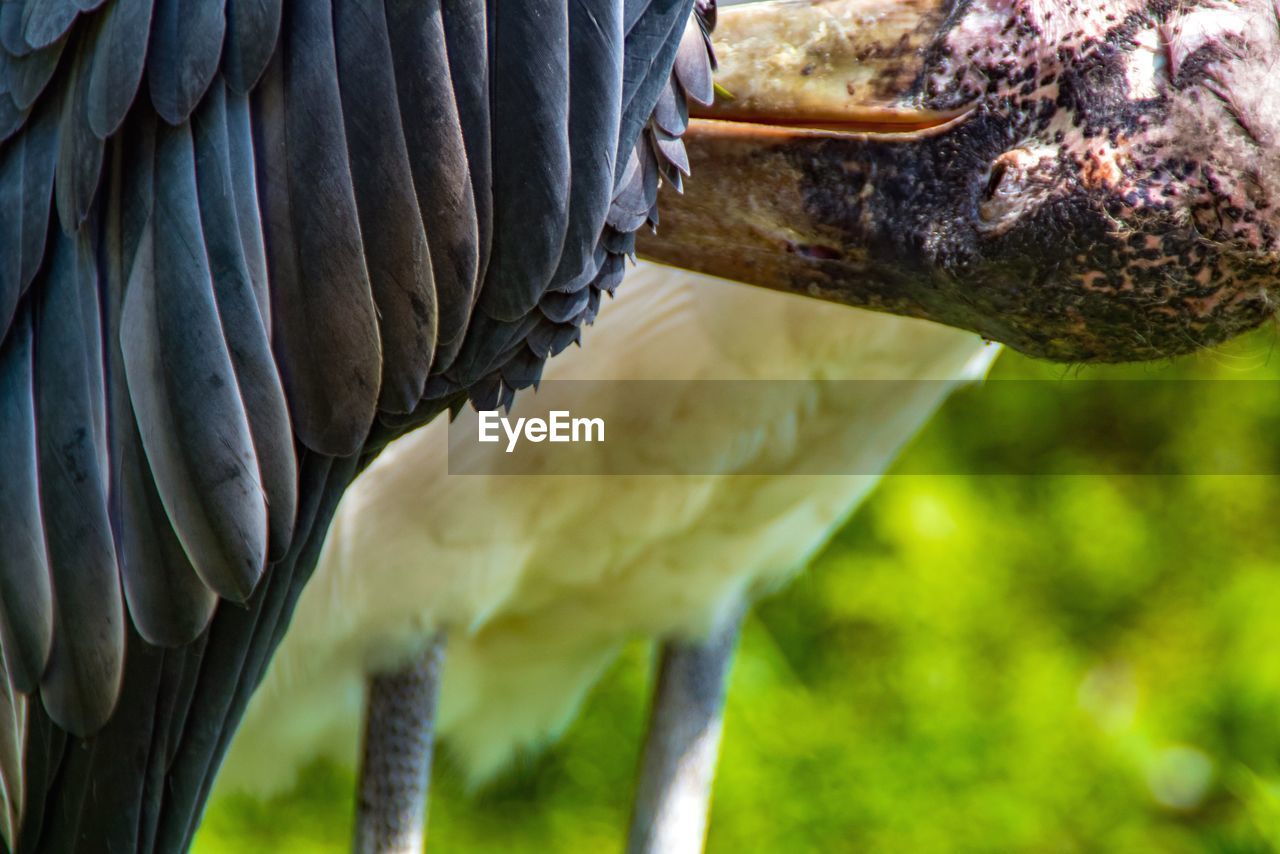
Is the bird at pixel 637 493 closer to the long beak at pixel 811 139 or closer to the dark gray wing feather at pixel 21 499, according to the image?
the long beak at pixel 811 139

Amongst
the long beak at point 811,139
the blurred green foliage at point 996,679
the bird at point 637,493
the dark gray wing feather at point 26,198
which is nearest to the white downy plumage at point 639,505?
the bird at point 637,493

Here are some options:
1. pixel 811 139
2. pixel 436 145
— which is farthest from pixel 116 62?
pixel 811 139

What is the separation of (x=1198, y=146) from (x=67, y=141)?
1.66 ft

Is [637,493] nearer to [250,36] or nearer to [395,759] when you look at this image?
[395,759]

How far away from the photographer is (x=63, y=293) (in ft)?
2.45

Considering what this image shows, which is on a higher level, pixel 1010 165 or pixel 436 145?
pixel 436 145

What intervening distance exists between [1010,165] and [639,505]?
0.49 m

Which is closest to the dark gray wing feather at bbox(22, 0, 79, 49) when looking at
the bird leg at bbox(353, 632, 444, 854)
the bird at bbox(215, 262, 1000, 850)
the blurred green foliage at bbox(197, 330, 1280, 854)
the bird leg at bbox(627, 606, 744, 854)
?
the bird at bbox(215, 262, 1000, 850)

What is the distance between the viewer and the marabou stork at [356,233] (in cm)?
72

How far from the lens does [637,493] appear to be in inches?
49.7

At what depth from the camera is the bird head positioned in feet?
2.71

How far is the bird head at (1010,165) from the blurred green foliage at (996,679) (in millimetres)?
911

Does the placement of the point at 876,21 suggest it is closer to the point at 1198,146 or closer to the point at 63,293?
the point at 1198,146
